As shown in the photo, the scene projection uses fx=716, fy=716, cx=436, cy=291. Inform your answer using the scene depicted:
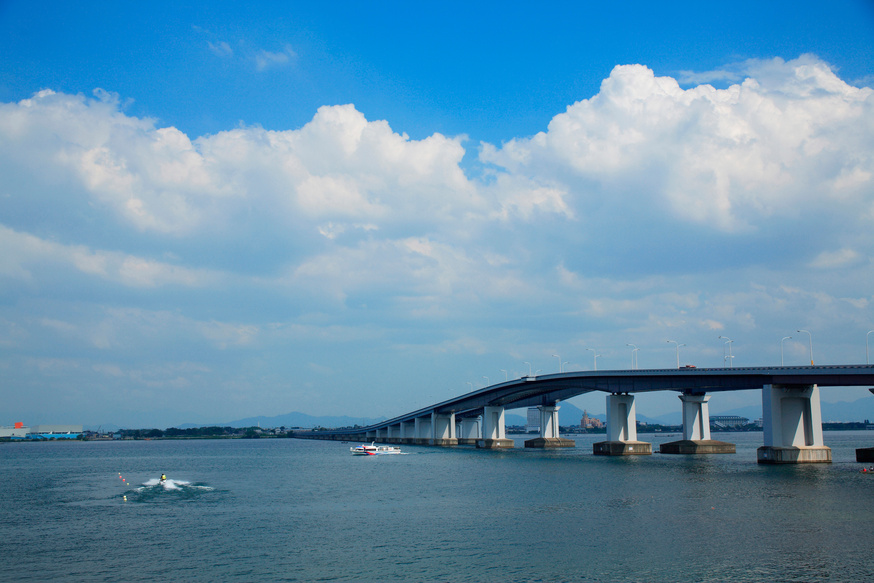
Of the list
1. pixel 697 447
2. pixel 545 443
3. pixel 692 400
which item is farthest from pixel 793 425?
pixel 545 443

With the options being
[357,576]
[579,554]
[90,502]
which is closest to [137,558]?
[357,576]

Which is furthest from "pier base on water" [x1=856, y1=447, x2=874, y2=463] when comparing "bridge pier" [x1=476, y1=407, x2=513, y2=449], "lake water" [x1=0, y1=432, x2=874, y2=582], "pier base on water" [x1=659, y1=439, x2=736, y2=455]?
"bridge pier" [x1=476, y1=407, x2=513, y2=449]

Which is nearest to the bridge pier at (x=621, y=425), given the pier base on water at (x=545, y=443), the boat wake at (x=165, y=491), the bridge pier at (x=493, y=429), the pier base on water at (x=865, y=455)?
the pier base on water at (x=865, y=455)

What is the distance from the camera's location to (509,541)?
43000 millimetres

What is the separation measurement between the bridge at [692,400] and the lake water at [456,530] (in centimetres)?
995

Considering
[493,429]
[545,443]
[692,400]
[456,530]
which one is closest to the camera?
[456,530]

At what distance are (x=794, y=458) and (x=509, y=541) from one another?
217 ft

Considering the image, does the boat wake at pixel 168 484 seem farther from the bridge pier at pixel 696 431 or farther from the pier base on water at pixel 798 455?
the bridge pier at pixel 696 431

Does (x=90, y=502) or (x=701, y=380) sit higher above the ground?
(x=701, y=380)

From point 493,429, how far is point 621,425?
59.0 meters

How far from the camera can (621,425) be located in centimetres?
13388

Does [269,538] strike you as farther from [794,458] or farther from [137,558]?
[794,458]

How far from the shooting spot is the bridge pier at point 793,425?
92938 millimetres

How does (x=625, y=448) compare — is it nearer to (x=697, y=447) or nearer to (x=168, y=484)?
(x=697, y=447)
